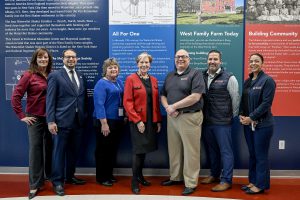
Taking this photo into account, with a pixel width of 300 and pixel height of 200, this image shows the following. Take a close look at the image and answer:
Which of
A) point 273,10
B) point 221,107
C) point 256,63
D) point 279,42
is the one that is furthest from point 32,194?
point 273,10

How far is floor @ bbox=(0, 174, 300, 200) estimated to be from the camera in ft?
11.2

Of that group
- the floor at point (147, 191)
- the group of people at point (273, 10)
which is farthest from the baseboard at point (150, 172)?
the group of people at point (273, 10)

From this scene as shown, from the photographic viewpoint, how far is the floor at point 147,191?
3410 millimetres

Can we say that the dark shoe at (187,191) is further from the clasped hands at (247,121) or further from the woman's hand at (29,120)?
the woman's hand at (29,120)

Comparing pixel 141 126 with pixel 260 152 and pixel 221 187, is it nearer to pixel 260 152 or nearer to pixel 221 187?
pixel 221 187

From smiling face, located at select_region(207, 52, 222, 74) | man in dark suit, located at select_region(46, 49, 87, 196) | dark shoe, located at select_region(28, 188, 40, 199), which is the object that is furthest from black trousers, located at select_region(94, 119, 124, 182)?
smiling face, located at select_region(207, 52, 222, 74)

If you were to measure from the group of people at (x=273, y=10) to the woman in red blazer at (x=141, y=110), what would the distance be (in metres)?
1.52

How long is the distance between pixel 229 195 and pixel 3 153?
2947 millimetres

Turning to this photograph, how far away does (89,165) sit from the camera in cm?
425

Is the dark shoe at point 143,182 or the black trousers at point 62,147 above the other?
the black trousers at point 62,147

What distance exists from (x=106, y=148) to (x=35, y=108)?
3.02ft

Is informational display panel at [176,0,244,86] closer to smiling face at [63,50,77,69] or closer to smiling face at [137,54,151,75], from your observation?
smiling face at [137,54,151,75]

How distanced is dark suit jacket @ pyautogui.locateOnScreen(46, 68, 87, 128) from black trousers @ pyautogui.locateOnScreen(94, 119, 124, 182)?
35 cm

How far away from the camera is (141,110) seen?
11.4ft
